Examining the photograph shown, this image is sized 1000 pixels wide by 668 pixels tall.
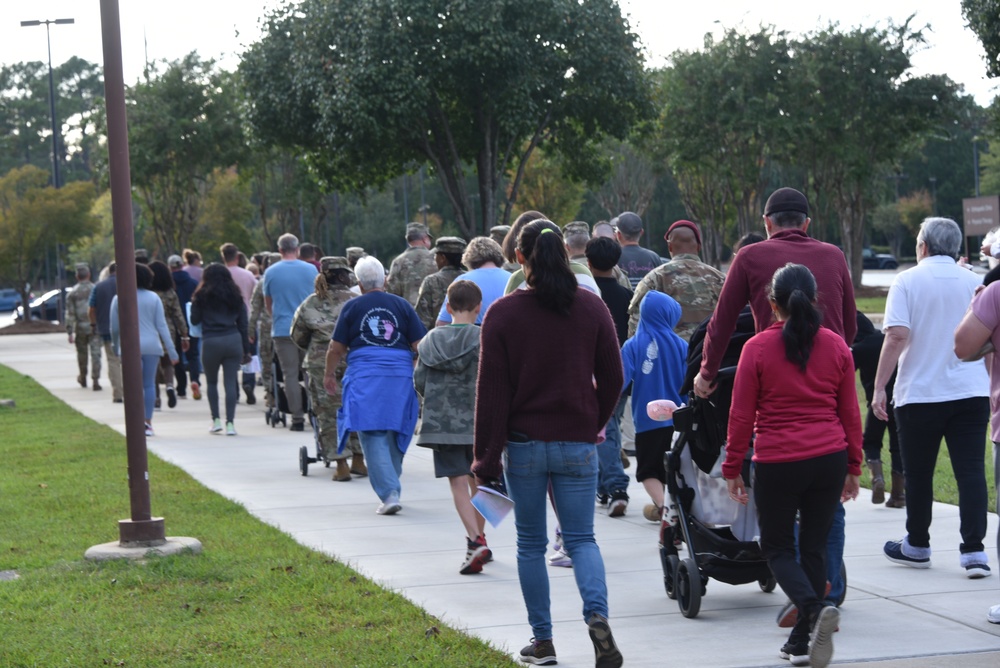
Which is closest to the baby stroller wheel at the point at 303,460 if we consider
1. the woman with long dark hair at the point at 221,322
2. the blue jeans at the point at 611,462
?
the woman with long dark hair at the point at 221,322

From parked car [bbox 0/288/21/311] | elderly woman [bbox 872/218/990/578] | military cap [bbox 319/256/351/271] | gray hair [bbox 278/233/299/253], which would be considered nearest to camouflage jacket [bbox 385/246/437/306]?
gray hair [bbox 278/233/299/253]

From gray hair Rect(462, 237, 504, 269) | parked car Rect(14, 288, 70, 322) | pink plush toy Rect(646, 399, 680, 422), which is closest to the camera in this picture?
pink plush toy Rect(646, 399, 680, 422)

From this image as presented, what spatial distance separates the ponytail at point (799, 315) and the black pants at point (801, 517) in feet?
1.36

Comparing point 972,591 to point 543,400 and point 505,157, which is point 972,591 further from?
point 505,157

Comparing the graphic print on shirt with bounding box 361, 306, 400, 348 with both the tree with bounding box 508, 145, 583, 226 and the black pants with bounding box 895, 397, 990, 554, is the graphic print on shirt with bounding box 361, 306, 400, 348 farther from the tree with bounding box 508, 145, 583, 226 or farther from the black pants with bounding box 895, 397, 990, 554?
the tree with bounding box 508, 145, 583, 226

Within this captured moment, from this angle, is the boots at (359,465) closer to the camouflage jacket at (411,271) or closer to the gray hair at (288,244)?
the camouflage jacket at (411,271)

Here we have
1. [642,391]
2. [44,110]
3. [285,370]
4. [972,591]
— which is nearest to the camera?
[972,591]

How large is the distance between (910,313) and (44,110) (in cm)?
10291

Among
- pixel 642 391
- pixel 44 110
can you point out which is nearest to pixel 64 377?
pixel 642 391

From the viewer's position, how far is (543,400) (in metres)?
5.40

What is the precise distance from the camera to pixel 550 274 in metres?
5.38

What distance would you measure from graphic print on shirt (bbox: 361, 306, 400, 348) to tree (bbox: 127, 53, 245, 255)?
3297 centimetres

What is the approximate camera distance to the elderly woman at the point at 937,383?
23.0ft

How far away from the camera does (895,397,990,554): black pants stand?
6996 millimetres
